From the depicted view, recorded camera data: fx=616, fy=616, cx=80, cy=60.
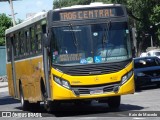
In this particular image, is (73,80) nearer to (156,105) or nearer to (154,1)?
(156,105)

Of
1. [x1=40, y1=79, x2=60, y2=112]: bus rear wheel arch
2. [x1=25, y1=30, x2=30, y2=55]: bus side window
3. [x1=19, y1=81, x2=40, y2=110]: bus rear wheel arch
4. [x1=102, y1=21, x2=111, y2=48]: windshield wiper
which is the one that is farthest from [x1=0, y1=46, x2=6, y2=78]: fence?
[x1=102, y1=21, x2=111, y2=48]: windshield wiper

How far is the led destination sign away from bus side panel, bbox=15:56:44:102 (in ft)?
5.30

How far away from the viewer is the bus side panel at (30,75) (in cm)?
1844

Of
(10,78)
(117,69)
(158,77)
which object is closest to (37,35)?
(117,69)

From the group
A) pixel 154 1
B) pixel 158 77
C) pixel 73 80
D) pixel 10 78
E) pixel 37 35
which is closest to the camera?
pixel 73 80

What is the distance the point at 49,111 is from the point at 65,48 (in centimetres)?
291

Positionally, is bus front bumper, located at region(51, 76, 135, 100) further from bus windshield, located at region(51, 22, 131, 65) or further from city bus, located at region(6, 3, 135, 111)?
bus windshield, located at region(51, 22, 131, 65)

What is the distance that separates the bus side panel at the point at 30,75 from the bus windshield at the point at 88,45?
4.28 ft

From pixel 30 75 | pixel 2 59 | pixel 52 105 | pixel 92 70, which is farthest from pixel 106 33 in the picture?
pixel 2 59

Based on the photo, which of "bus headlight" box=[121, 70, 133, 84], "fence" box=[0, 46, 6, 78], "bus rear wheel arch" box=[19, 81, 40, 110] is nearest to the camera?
"bus headlight" box=[121, 70, 133, 84]

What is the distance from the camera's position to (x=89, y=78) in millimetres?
16500

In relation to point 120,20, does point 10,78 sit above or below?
below

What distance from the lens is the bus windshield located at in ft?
54.7

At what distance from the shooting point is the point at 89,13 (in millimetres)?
17203
